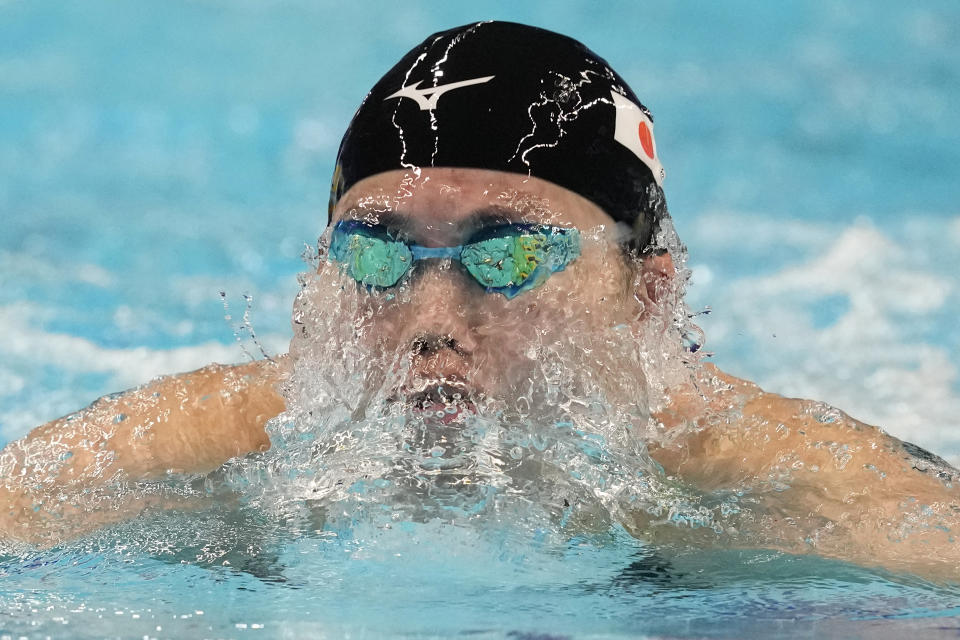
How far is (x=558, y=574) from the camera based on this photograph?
1907 millimetres

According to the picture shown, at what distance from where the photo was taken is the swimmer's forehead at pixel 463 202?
2.67 metres

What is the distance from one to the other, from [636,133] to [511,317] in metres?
0.92

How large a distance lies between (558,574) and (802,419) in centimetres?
134

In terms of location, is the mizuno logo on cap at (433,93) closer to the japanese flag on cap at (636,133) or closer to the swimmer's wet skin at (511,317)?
the swimmer's wet skin at (511,317)

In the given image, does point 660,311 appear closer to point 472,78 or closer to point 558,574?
point 472,78

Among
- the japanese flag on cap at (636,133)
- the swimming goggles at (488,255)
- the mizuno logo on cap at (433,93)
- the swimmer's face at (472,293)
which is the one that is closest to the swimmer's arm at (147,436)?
the swimmer's face at (472,293)

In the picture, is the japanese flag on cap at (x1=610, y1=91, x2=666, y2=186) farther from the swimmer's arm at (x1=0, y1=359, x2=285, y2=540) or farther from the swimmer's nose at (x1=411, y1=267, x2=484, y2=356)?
the swimmer's arm at (x1=0, y1=359, x2=285, y2=540)

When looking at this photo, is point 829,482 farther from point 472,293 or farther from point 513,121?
point 513,121

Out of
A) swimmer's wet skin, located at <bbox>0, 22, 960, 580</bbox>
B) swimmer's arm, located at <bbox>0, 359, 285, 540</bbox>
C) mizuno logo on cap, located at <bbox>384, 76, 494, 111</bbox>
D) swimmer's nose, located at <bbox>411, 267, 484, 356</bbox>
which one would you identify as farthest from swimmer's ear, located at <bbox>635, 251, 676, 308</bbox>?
swimmer's arm, located at <bbox>0, 359, 285, 540</bbox>

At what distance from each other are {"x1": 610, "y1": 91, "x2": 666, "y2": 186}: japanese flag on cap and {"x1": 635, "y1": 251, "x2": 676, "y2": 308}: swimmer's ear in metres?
0.31

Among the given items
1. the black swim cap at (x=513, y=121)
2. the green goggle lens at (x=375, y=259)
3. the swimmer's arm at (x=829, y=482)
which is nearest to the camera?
the swimmer's arm at (x=829, y=482)

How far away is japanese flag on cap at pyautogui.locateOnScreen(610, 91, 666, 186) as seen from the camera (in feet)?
10.3

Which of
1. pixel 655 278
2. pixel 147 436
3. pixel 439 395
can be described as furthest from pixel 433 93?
pixel 147 436

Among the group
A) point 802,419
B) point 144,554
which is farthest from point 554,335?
point 144,554
